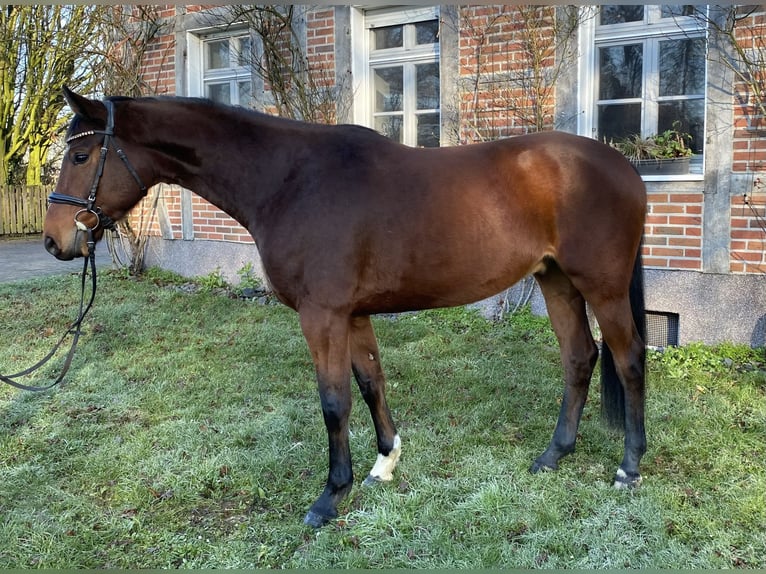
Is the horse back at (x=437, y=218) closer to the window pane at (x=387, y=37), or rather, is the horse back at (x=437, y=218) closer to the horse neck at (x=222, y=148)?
the horse neck at (x=222, y=148)

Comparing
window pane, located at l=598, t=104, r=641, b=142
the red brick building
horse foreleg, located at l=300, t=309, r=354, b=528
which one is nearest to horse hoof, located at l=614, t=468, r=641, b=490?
horse foreleg, located at l=300, t=309, r=354, b=528

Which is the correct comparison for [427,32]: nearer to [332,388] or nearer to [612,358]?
[612,358]

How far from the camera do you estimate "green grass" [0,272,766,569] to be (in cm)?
251

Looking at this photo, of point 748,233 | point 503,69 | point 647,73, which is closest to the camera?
point 748,233

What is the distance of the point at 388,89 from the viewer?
675 centimetres

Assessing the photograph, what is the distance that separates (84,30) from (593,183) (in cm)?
1413

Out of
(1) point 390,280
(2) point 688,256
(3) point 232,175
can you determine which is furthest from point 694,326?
(3) point 232,175

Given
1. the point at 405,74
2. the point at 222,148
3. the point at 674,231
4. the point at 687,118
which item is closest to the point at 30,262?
the point at 405,74

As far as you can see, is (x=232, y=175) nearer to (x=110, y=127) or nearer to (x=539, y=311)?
(x=110, y=127)

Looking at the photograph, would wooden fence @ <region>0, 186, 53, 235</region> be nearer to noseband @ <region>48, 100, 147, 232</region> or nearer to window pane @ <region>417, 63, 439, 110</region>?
window pane @ <region>417, 63, 439, 110</region>

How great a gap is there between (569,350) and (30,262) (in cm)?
1114

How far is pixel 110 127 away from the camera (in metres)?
2.69

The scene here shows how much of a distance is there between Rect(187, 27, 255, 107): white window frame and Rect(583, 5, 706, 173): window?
417cm

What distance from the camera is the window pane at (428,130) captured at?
6465mm
